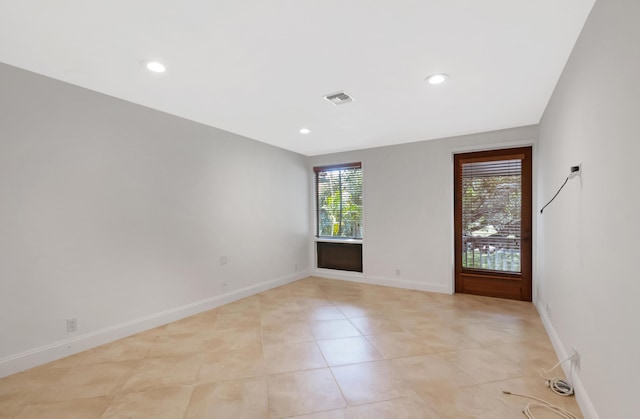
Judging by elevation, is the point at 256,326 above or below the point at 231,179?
below

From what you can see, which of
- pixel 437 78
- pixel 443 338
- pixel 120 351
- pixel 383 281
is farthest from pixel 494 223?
pixel 120 351

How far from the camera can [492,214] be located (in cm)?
431

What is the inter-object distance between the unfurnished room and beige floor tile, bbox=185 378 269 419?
2 cm

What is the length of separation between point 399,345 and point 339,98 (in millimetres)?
2594

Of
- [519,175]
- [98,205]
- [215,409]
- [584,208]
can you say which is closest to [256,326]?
[215,409]

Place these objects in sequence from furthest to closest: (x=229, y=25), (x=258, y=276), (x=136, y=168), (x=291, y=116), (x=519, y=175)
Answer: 1. (x=258, y=276)
2. (x=519, y=175)
3. (x=291, y=116)
4. (x=136, y=168)
5. (x=229, y=25)

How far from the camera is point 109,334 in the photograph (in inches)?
116

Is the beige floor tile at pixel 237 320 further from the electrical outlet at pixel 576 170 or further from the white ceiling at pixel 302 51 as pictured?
the electrical outlet at pixel 576 170

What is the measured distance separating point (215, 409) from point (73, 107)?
9.74ft

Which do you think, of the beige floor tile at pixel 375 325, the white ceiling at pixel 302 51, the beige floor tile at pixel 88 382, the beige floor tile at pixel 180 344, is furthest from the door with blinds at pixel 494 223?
the beige floor tile at pixel 88 382

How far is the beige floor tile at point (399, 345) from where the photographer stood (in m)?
2.68

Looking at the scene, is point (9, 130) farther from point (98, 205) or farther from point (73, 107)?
point (98, 205)

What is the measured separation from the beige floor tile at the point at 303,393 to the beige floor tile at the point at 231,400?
0.07 meters

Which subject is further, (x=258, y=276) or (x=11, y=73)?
(x=258, y=276)
